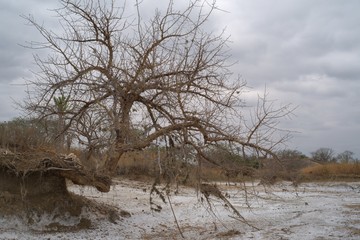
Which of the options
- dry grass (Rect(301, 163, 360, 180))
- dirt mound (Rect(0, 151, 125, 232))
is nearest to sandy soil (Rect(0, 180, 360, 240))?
dirt mound (Rect(0, 151, 125, 232))

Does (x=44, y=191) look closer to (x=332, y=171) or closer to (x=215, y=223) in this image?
(x=215, y=223)

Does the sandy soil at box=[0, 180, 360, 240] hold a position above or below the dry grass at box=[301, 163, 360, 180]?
below

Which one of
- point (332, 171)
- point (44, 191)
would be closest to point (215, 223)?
point (44, 191)

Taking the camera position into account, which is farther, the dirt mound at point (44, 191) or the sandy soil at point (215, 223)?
the sandy soil at point (215, 223)

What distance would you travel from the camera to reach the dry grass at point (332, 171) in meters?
32.6

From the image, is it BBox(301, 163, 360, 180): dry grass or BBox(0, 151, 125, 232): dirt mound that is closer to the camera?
BBox(0, 151, 125, 232): dirt mound

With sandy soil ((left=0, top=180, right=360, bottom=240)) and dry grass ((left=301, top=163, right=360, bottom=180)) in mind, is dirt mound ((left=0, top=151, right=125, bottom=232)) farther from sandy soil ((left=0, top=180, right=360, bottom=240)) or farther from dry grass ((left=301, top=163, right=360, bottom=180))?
dry grass ((left=301, top=163, right=360, bottom=180))

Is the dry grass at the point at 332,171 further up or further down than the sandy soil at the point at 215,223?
further up

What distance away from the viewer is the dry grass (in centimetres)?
3262

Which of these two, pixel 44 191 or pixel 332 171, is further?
pixel 332 171

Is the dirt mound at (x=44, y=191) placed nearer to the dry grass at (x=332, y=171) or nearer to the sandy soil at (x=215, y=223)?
the sandy soil at (x=215, y=223)

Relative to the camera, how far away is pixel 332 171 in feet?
109

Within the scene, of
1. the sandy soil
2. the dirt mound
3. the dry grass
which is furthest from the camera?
the dry grass

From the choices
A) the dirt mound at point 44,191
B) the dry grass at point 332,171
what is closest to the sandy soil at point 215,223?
the dirt mound at point 44,191
